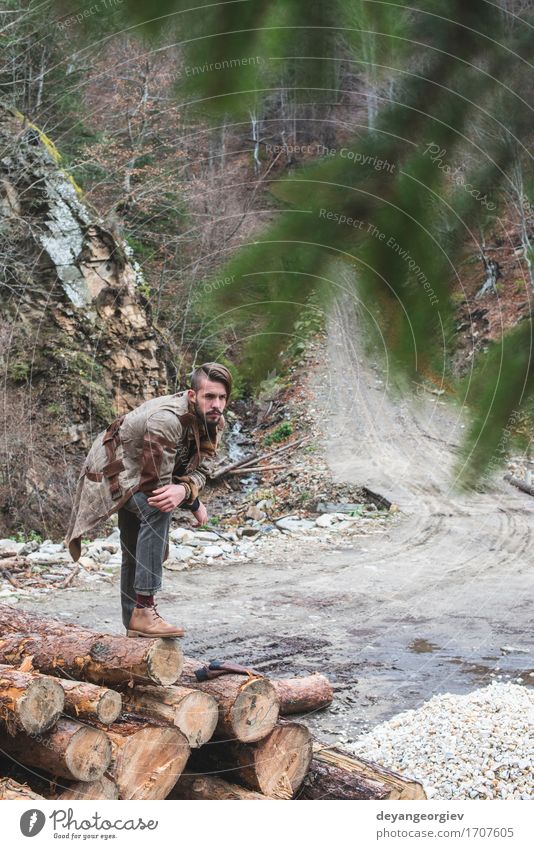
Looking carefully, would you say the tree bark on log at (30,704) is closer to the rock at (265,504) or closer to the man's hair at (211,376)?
the man's hair at (211,376)

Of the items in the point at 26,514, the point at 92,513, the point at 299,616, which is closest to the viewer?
the point at 92,513

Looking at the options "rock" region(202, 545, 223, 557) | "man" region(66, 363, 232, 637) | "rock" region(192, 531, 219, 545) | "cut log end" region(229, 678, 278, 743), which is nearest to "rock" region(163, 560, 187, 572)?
"rock" region(202, 545, 223, 557)

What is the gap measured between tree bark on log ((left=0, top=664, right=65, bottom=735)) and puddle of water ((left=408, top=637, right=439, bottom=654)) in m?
2.41

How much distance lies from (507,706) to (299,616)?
1.82 metres

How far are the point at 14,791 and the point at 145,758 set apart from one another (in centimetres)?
29

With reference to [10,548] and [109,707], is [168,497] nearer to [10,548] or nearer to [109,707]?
[109,707]

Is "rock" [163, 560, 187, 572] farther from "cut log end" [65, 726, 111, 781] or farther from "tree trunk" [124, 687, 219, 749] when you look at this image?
"cut log end" [65, 726, 111, 781]

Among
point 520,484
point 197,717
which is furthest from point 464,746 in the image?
point 520,484

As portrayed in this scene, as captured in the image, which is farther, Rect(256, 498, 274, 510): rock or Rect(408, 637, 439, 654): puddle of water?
Rect(256, 498, 274, 510): rock

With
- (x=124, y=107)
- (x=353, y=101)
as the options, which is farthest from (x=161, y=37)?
(x=124, y=107)

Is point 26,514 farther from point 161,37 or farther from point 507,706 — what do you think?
point 161,37

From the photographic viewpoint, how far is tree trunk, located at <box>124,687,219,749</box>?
2.02 m

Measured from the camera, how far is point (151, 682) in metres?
2.09
